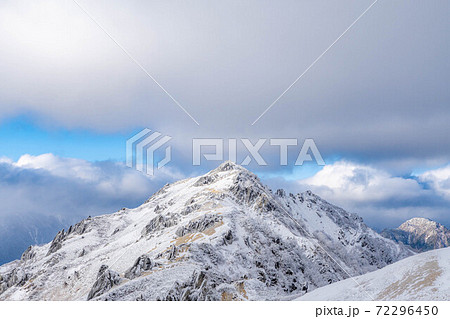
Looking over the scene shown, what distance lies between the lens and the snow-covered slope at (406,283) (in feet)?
107

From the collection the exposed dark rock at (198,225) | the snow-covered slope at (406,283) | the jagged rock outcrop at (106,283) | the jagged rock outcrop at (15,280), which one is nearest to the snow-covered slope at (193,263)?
the exposed dark rock at (198,225)

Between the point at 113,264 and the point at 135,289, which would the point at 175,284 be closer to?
the point at 135,289

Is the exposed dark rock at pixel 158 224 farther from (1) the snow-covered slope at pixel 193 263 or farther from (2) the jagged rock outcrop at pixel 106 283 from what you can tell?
(2) the jagged rock outcrop at pixel 106 283

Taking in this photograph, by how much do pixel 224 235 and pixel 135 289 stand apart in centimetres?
6076

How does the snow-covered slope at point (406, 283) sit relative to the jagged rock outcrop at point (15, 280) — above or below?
above

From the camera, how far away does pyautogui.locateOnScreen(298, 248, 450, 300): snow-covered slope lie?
107 feet

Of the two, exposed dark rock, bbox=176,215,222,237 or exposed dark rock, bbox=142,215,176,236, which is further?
exposed dark rock, bbox=142,215,176,236

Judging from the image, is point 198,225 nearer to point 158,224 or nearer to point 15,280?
point 158,224

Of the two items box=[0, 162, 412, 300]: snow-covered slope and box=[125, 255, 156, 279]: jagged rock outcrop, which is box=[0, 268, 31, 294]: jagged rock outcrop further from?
box=[125, 255, 156, 279]: jagged rock outcrop

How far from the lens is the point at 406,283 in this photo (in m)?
35.8

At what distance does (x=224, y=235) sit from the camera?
145750 millimetres

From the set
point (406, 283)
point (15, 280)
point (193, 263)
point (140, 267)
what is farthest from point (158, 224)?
point (406, 283)

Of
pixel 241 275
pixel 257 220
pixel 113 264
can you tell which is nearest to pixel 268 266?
pixel 241 275

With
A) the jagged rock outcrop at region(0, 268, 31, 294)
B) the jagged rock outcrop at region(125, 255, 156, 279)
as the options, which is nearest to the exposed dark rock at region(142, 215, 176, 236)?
the jagged rock outcrop at region(0, 268, 31, 294)
